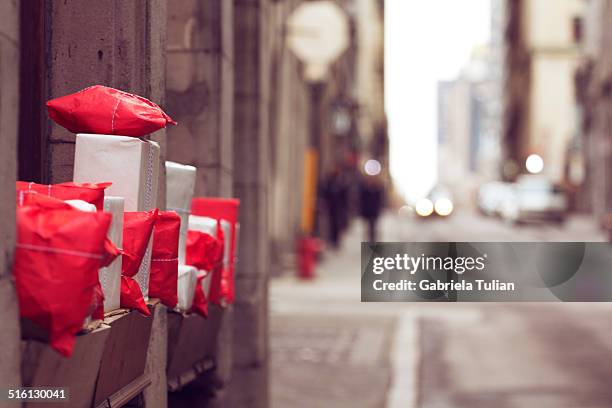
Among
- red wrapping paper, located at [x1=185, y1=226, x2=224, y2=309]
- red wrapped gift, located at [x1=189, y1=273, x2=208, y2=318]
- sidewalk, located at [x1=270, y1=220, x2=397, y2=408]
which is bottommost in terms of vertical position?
sidewalk, located at [x1=270, y1=220, x2=397, y2=408]

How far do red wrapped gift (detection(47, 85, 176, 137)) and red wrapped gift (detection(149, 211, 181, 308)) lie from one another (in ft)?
1.66

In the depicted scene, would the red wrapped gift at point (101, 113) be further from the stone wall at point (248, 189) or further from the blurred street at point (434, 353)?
the blurred street at point (434, 353)

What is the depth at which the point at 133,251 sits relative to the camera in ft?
15.6

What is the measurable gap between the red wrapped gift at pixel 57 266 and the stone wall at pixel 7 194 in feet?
0.26

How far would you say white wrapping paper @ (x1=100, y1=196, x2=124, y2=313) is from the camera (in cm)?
443

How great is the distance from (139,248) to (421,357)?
940 cm

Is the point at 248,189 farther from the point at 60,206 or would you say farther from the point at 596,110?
the point at 596,110

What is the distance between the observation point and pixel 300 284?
24.6 meters

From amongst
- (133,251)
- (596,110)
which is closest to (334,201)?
(133,251)

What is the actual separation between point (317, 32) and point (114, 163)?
19509mm

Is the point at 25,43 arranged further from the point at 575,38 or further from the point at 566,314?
the point at 575,38

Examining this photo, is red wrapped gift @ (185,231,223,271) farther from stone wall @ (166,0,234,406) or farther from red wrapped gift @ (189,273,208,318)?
stone wall @ (166,0,234,406)

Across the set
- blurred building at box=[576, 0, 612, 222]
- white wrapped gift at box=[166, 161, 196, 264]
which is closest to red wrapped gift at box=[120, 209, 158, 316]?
white wrapped gift at box=[166, 161, 196, 264]

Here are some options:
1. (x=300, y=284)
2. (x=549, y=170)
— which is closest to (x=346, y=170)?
(x=300, y=284)
